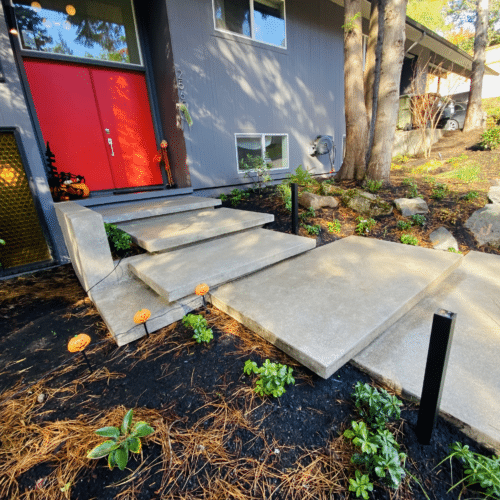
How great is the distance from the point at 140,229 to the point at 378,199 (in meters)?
3.78

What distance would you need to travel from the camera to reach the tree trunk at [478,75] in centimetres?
981

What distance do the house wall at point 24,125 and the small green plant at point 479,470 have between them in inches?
187

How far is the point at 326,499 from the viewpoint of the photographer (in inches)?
39.4

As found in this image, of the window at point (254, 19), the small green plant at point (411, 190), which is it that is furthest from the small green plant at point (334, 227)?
the window at point (254, 19)

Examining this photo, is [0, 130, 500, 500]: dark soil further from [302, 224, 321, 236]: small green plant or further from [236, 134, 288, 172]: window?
[236, 134, 288, 172]: window

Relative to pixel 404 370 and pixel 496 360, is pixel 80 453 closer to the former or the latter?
pixel 404 370

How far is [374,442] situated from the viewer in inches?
43.4

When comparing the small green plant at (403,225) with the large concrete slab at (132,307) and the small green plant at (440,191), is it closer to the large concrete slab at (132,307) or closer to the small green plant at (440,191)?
the small green plant at (440,191)

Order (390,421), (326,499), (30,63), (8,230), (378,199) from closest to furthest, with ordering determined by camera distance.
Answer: (326,499) → (390,421) → (8,230) → (30,63) → (378,199)

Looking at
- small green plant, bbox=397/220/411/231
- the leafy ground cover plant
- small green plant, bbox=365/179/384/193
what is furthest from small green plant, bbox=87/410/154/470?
small green plant, bbox=365/179/384/193

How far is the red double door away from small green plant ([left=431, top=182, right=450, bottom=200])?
5.42 meters

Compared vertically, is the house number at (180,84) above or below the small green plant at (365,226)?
above

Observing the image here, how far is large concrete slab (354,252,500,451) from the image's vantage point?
124 centimetres

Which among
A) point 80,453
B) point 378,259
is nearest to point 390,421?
point 80,453
